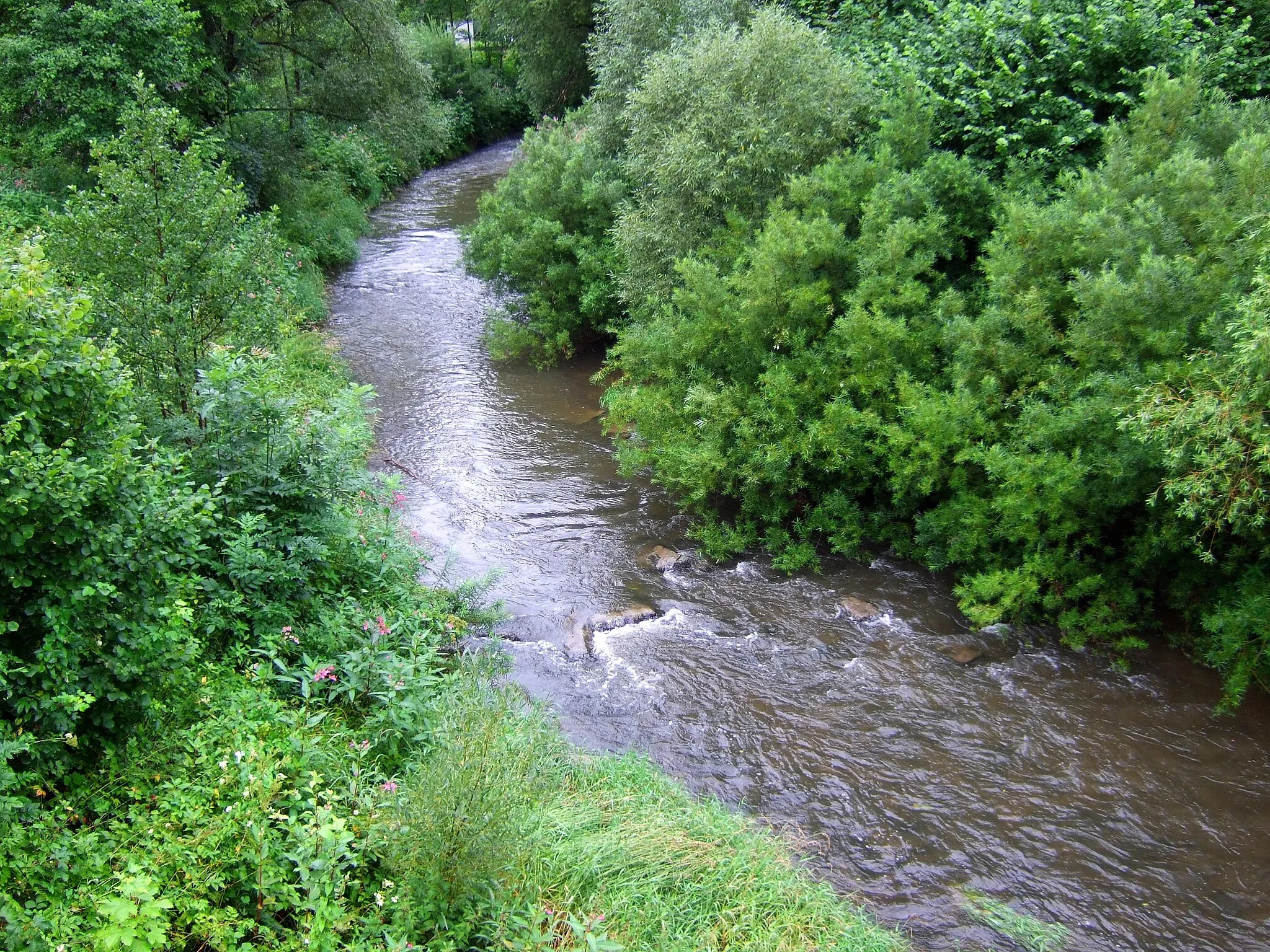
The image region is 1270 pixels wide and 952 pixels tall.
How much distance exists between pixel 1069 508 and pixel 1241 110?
5.29m

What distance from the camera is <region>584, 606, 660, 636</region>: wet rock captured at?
9.79 m

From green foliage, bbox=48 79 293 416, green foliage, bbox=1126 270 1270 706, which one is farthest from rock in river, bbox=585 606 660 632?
green foliage, bbox=1126 270 1270 706

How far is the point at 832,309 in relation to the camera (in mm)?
10945

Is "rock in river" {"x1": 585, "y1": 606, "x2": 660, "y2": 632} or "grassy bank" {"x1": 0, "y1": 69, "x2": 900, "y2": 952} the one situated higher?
"grassy bank" {"x1": 0, "y1": 69, "x2": 900, "y2": 952}

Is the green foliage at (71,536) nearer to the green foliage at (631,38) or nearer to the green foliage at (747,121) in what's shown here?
the green foliage at (747,121)

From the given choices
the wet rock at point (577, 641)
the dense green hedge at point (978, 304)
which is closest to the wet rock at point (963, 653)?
the dense green hedge at point (978, 304)

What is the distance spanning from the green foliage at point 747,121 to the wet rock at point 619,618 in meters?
5.77

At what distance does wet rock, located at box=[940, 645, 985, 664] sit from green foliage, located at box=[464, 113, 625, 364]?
933 centimetres

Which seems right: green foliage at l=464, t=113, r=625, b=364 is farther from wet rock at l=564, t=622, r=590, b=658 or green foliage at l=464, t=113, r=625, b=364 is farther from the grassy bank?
the grassy bank

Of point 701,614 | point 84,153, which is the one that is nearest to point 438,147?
point 84,153

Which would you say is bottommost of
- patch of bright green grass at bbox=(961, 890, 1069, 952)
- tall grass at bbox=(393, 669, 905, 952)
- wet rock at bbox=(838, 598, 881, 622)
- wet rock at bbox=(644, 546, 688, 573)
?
patch of bright green grass at bbox=(961, 890, 1069, 952)

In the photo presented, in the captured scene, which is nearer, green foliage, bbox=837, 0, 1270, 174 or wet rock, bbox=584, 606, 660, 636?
wet rock, bbox=584, 606, 660, 636

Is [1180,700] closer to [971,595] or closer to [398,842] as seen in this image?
[971,595]

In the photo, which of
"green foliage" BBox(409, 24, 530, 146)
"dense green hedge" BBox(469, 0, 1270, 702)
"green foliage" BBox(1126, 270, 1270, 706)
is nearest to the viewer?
"green foliage" BBox(1126, 270, 1270, 706)
